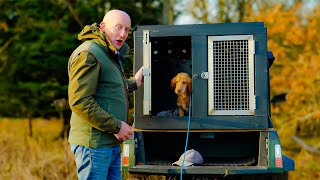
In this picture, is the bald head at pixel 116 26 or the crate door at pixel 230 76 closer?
the bald head at pixel 116 26

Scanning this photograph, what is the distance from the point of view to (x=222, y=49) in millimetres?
4734

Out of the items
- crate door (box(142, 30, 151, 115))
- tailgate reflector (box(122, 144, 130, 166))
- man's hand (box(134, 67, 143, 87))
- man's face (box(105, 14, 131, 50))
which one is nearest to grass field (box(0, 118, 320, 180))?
tailgate reflector (box(122, 144, 130, 166))

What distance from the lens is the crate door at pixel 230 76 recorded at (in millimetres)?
4738

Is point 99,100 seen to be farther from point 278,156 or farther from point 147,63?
point 278,156

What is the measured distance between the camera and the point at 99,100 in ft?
11.5

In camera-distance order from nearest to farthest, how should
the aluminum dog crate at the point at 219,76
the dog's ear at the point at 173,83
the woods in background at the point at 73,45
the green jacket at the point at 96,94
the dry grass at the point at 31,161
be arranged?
the green jacket at the point at 96,94 < the aluminum dog crate at the point at 219,76 < the dog's ear at the point at 173,83 < the dry grass at the point at 31,161 < the woods in background at the point at 73,45

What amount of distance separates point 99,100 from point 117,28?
495 mm

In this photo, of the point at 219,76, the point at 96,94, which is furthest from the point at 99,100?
the point at 219,76

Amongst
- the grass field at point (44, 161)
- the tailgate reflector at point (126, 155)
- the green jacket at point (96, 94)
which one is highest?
the green jacket at point (96, 94)

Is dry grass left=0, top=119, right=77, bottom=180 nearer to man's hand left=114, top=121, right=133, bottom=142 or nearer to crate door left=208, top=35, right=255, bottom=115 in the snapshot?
crate door left=208, top=35, right=255, bottom=115

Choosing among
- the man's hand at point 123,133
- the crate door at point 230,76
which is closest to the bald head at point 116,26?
the man's hand at point 123,133

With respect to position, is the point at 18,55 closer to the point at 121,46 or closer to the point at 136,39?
the point at 136,39

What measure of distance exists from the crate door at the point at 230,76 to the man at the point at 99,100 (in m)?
1.31

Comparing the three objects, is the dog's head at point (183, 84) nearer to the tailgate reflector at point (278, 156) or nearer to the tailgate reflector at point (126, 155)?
the tailgate reflector at point (126, 155)
